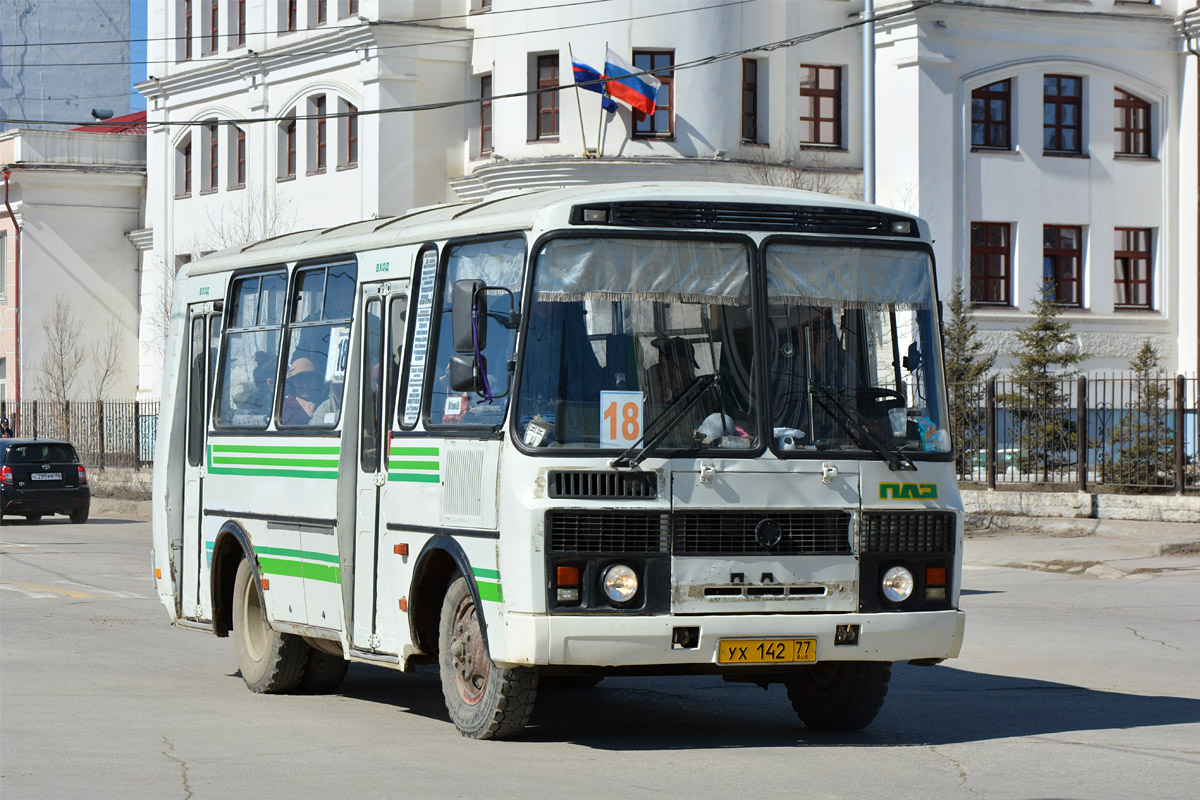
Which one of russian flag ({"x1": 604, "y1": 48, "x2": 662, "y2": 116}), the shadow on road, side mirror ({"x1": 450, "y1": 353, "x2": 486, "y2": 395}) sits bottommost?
the shadow on road

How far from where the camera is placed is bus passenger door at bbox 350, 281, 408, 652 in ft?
35.2

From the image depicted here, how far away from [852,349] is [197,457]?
17.3 feet

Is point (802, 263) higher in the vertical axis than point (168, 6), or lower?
lower

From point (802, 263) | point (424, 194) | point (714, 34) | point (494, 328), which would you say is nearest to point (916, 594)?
point (802, 263)

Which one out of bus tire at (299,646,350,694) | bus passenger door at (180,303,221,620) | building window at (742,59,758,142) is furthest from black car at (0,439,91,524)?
bus tire at (299,646,350,694)

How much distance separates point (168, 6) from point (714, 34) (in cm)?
1923

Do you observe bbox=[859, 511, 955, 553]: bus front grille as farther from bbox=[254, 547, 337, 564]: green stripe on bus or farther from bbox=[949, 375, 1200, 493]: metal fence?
bbox=[949, 375, 1200, 493]: metal fence

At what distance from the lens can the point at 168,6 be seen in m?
56.1

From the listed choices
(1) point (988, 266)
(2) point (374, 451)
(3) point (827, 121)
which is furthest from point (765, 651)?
(3) point (827, 121)

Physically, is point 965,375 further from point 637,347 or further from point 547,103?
point 637,347

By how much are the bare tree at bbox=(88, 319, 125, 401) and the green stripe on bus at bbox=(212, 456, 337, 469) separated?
49582mm

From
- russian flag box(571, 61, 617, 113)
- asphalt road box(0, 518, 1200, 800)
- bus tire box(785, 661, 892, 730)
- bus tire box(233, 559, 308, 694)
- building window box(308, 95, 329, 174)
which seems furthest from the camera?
building window box(308, 95, 329, 174)

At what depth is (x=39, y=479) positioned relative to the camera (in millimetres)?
35000

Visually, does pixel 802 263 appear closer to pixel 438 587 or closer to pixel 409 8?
pixel 438 587
